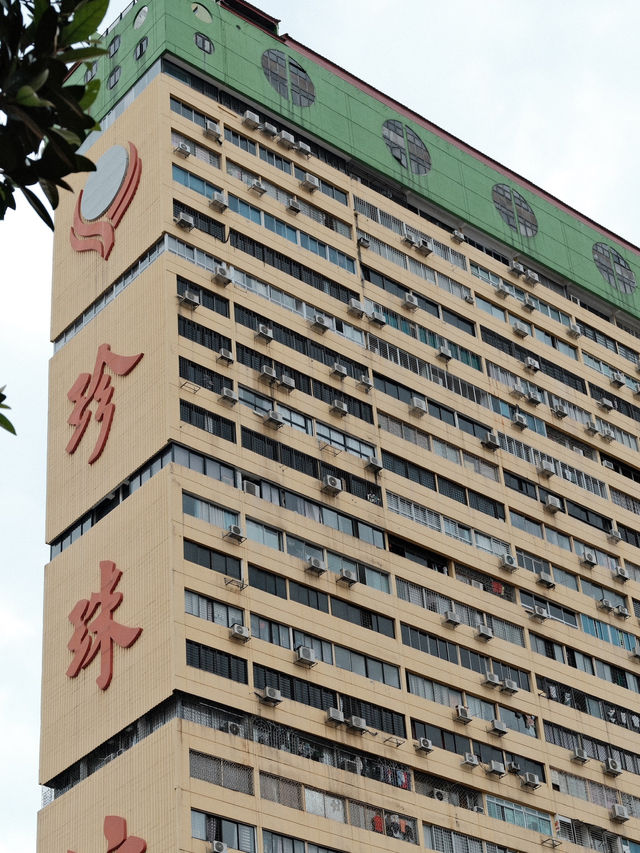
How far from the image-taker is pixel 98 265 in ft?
194

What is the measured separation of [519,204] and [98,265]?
23.3 meters

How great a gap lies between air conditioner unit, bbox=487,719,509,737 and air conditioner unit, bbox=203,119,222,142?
25489 mm

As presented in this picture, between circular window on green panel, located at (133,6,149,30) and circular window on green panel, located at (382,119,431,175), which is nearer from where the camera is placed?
circular window on green panel, located at (133,6,149,30)

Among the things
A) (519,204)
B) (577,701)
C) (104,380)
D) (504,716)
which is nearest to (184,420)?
(104,380)

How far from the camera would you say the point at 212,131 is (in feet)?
195

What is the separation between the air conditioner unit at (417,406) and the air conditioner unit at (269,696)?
53.6 ft

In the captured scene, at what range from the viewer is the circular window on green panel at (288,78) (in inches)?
2491

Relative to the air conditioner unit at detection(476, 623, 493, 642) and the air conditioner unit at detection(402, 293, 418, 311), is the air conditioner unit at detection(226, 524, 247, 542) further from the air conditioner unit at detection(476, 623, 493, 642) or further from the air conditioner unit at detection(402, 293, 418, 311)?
the air conditioner unit at detection(402, 293, 418, 311)

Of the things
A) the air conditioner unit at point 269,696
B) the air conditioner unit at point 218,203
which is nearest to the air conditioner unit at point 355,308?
the air conditioner unit at point 218,203

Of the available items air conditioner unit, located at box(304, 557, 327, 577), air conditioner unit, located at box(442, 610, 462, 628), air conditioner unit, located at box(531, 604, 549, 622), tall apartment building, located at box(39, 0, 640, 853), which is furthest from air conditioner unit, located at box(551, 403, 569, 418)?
air conditioner unit, located at box(304, 557, 327, 577)

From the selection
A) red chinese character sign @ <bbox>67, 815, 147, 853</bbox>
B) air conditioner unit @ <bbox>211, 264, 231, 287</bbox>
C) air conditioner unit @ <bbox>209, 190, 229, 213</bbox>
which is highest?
air conditioner unit @ <bbox>209, 190, 229, 213</bbox>

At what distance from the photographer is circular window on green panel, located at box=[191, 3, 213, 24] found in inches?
2403

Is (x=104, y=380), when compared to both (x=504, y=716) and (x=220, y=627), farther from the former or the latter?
(x=504, y=716)

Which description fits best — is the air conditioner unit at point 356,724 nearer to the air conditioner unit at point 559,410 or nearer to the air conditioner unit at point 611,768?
the air conditioner unit at point 611,768
